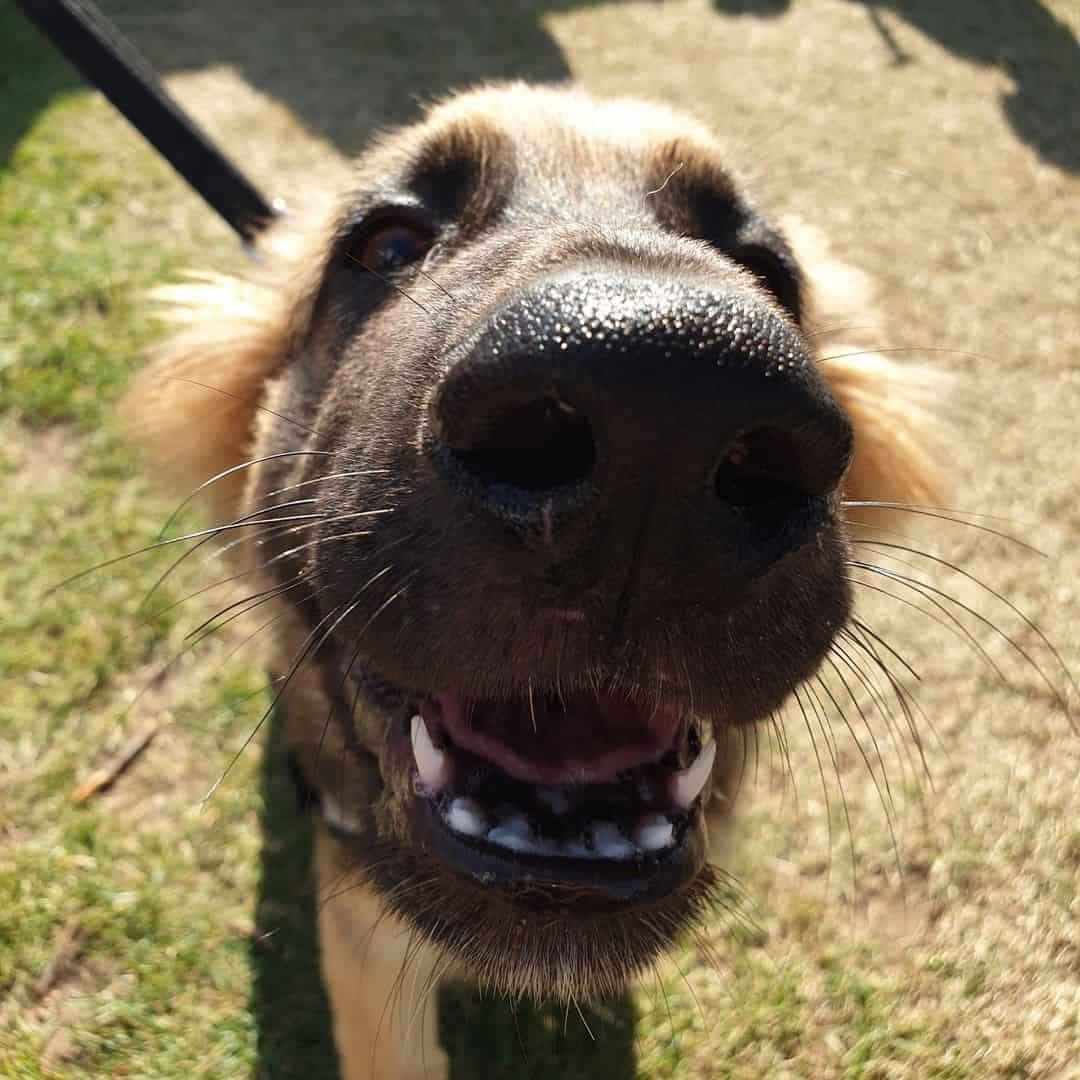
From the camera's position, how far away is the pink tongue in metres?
1.74

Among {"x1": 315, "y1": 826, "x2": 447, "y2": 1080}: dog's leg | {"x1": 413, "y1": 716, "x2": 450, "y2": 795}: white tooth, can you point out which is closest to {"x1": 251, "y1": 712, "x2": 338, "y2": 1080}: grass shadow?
{"x1": 315, "y1": 826, "x2": 447, "y2": 1080}: dog's leg

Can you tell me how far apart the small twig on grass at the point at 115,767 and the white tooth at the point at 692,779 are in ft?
7.83

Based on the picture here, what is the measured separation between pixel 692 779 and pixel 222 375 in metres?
1.97

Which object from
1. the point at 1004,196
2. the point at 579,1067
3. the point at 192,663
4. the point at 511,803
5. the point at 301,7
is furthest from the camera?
the point at 301,7

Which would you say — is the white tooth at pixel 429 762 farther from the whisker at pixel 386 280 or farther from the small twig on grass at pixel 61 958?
the small twig on grass at pixel 61 958

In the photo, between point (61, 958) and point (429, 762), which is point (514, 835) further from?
point (61, 958)

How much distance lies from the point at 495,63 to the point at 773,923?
6745 millimetres

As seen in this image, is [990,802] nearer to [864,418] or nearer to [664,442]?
[864,418]

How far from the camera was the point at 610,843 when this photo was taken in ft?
5.62

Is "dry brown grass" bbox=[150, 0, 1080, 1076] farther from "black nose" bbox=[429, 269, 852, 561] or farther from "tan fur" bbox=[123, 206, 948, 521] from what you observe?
"black nose" bbox=[429, 269, 852, 561]

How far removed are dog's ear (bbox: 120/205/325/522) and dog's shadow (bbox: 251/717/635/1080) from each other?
4.61 ft

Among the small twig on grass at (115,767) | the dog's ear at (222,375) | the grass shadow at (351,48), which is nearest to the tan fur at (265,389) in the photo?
the dog's ear at (222,375)

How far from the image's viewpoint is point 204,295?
328 centimetres

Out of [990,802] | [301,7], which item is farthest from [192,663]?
[301,7]
